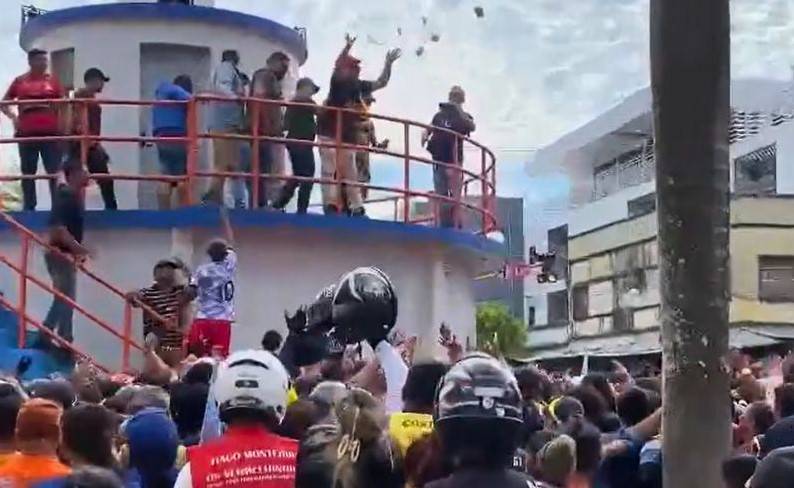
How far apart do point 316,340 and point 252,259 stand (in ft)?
13.3

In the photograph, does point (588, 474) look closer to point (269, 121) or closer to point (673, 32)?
point (673, 32)

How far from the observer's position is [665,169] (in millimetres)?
6445

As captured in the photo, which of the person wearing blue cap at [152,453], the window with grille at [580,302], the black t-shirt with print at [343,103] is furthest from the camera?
the window with grille at [580,302]

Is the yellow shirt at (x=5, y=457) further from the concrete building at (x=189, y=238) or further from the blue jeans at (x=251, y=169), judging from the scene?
the blue jeans at (x=251, y=169)

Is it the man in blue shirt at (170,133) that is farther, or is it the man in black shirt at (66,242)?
the man in blue shirt at (170,133)

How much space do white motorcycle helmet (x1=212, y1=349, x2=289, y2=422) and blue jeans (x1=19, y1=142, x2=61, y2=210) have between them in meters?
9.28

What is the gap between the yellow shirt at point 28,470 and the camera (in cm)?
505

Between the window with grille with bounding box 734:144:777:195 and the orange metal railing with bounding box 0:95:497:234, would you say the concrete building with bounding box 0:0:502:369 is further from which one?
the window with grille with bounding box 734:144:777:195

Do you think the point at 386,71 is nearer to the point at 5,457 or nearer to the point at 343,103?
the point at 343,103

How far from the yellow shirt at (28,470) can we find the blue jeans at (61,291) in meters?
7.61

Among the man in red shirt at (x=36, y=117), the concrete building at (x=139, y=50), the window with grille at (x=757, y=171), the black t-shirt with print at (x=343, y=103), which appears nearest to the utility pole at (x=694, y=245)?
the black t-shirt with print at (x=343, y=103)

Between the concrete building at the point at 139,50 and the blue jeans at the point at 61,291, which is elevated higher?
the concrete building at the point at 139,50

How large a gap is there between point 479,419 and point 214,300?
8271 millimetres

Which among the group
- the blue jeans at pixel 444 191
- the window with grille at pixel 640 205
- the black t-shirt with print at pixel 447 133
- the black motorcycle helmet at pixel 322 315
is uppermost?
the window with grille at pixel 640 205
